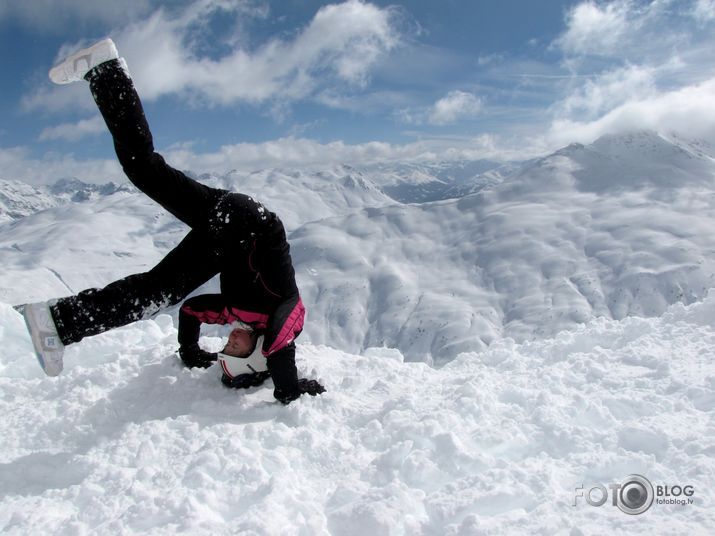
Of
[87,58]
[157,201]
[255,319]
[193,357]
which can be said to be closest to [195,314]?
[193,357]

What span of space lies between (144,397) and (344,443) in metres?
2.32

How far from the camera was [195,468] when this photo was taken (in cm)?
372

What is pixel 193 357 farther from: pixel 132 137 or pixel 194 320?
pixel 132 137

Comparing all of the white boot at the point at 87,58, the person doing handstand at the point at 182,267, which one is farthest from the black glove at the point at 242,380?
the white boot at the point at 87,58

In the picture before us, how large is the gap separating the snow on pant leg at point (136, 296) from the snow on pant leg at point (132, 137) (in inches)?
18.9

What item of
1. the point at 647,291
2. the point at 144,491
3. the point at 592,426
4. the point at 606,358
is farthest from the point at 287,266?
the point at 647,291

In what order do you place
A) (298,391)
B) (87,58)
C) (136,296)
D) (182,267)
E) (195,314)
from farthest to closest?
(195,314), (298,391), (182,267), (136,296), (87,58)

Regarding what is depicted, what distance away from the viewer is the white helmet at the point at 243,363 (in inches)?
209

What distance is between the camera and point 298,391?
503cm

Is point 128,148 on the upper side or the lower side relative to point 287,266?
upper

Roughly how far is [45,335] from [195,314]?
5.62 feet

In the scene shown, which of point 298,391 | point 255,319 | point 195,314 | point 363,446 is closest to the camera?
point 363,446

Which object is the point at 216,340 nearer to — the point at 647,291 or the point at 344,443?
the point at 344,443

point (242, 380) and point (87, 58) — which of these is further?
point (242, 380)
